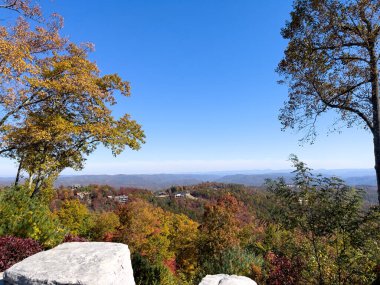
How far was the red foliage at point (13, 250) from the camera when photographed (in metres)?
6.84

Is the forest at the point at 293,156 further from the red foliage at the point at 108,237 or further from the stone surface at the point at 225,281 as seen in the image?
the red foliage at the point at 108,237

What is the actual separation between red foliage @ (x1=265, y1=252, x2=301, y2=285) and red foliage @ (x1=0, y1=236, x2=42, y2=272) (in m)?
7.08

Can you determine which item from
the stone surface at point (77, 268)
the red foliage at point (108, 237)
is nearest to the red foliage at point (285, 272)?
the stone surface at point (77, 268)

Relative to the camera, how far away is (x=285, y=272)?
9.31 m

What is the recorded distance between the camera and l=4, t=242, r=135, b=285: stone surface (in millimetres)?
4832

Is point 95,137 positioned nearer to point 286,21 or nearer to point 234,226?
point 286,21

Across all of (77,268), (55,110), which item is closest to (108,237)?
(55,110)

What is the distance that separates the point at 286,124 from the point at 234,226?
1750cm

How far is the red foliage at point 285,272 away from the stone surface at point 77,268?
551 cm

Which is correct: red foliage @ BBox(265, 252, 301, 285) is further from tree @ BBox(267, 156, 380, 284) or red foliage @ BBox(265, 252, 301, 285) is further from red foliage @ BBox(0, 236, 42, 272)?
red foliage @ BBox(0, 236, 42, 272)

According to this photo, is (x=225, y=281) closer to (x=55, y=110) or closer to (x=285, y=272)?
(x=285, y=272)

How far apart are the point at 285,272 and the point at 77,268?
682cm

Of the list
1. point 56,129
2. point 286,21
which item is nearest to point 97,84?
point 56,129

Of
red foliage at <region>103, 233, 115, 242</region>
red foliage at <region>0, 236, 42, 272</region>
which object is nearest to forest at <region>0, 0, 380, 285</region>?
red foliage at <region>0, 236, 42, 272</region>
